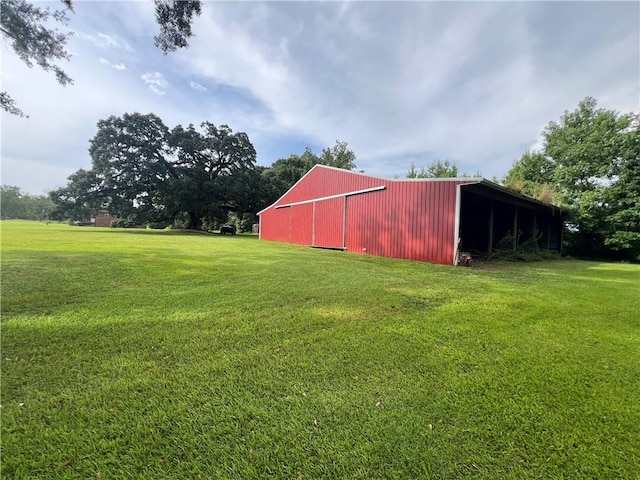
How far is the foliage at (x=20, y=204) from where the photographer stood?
63438 mm

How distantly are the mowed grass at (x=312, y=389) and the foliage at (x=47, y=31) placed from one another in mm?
5793

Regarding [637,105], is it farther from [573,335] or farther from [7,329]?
[7,329]

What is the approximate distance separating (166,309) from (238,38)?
9268 millimetres

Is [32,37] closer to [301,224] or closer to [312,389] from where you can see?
[312,389]

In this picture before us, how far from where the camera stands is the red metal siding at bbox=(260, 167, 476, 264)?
9070 millimetres

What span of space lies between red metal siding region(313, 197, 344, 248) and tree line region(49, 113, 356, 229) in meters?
17.1

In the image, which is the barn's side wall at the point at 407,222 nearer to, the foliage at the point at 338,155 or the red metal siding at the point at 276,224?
the red metal siding at the point at 276,224

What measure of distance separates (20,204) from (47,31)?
88.9 m

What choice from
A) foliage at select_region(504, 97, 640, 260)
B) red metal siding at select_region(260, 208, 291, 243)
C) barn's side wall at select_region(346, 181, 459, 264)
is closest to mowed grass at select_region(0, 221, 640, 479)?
barn's side wall at select_region(346, 181, 459, 264)

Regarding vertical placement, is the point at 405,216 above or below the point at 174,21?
below

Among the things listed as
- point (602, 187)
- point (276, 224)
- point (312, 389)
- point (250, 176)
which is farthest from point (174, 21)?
point (250, 176)

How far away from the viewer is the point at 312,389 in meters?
1.90

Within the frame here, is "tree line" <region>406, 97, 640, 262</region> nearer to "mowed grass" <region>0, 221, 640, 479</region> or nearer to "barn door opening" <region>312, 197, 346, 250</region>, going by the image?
"barn door opening" <region>312, 197, 346, 250</region>

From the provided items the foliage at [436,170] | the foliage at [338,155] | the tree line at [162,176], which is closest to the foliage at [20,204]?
the tree line at [162,176]
